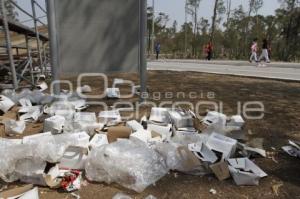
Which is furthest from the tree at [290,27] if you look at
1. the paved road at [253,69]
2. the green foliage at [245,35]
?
the paved road at [253,69]

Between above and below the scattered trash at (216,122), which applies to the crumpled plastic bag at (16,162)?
below

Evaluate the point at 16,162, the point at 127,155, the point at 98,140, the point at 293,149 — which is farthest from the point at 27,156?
the point at 293,149

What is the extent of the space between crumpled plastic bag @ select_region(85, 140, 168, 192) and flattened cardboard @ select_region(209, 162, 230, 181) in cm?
50

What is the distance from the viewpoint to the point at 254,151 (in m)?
3.34

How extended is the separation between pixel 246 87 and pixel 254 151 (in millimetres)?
4517

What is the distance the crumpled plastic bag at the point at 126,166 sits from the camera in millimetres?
2736

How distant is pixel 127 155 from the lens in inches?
115

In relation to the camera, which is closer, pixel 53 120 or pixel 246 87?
pixel 53 120

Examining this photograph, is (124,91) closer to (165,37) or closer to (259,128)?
(259,128)

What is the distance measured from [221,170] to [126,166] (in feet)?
3.11

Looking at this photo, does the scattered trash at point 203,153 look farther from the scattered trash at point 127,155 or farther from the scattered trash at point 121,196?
the scattered trash at point 121,196

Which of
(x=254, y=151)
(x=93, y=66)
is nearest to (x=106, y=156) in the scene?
(x=254, y=151)

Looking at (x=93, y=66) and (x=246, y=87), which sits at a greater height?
(x=93, y=66)

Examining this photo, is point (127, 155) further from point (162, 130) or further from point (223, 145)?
point (223, 145)
